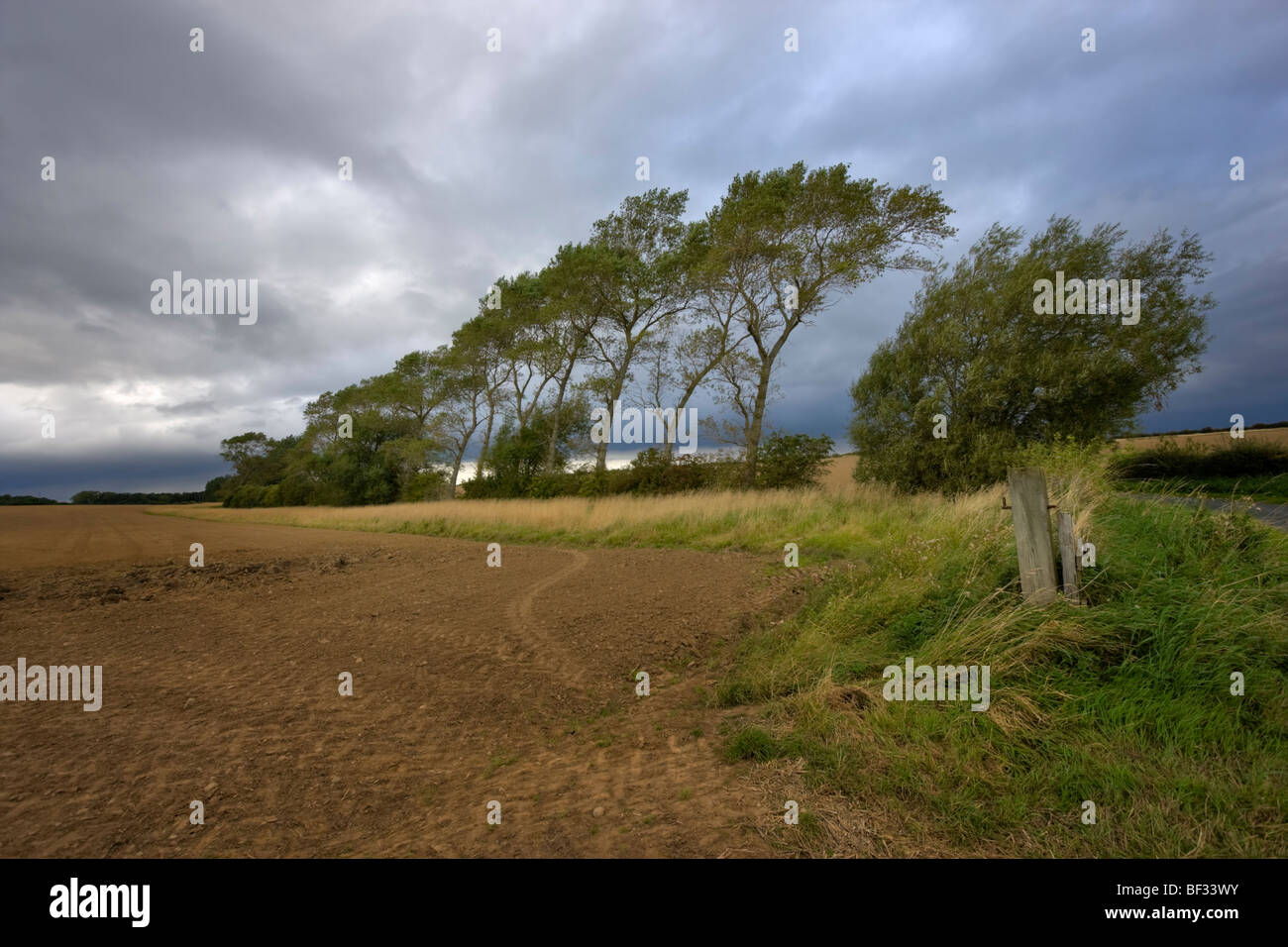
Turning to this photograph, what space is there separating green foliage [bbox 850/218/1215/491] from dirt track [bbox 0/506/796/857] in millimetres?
11406

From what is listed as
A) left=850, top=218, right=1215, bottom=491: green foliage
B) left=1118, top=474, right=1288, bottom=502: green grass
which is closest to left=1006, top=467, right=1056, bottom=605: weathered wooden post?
left=1118, top=474, right=1288, bottom=502: green grass

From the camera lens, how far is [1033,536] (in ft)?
13.7

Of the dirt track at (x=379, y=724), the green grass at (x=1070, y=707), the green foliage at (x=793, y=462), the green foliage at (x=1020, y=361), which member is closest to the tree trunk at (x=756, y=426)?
the green foliage at (x=793, y=462)

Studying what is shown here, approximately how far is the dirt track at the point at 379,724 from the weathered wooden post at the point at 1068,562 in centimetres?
291

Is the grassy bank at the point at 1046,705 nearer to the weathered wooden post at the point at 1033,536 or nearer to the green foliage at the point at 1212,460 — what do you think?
the weathered wooden post at the point at 1033,536

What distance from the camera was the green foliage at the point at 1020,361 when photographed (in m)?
14.9

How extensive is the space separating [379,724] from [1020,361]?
18294mm

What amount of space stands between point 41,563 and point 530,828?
49.6 ft

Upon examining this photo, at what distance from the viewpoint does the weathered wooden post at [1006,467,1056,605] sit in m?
4.06

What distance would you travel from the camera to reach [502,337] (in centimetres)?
3250

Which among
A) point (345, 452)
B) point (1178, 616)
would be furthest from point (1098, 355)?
point (345, 452)
